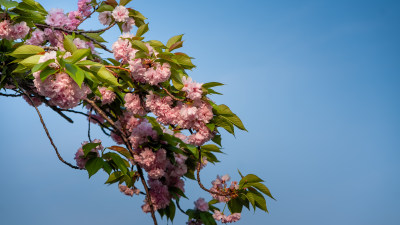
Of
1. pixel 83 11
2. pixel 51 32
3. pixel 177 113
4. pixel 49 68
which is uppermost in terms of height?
pixel 83 11

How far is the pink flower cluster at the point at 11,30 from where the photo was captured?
248 cm

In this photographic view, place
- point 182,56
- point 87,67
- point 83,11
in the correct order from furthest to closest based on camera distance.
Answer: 1. point 83,11
2. point 182,56
3. point 87,67

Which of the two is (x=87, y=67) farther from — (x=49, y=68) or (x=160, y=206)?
(x=160, y=206)

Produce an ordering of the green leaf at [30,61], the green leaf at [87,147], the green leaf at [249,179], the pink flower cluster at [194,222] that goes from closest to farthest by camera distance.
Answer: the green leaf at [30,61], the green leaf at [87,147], the green leaf at [249,179], the pink flower cluster at [194,222]

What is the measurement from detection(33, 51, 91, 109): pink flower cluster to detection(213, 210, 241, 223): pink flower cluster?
59.9 inches

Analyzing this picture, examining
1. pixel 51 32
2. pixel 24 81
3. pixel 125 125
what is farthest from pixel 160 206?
pixel 51 32

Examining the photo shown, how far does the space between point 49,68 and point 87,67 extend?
0.64 feet

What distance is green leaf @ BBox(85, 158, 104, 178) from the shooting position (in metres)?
2.51

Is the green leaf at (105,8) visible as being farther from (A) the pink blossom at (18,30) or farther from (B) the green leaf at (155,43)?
(B) the green leaf at (155,43)

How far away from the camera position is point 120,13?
312 cm

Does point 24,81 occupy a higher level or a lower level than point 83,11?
lower

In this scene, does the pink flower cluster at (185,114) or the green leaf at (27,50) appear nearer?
the green leaf at (27,50)

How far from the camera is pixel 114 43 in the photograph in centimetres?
248

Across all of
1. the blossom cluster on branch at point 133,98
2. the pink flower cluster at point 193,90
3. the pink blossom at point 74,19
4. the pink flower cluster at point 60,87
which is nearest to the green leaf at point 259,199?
the blossom cluster on branch at point 133,98
